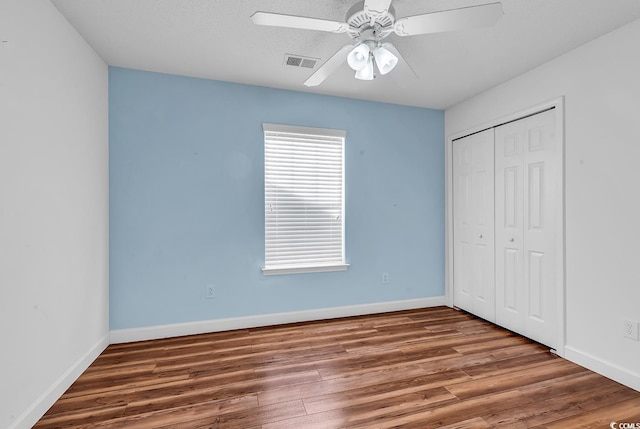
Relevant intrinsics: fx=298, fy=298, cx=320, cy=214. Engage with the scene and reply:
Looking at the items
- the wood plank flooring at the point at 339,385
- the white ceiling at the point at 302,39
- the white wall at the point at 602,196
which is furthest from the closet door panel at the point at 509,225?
the white ceiling at the point at 302,39

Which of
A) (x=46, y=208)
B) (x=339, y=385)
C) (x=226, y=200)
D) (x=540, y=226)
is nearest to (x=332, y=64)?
(x=226, y=200)

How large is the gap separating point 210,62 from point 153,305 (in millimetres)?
2343

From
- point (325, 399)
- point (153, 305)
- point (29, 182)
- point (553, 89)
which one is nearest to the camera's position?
point (29, 182)

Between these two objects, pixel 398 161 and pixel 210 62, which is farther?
pixel 398 161

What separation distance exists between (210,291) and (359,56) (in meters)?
2.53

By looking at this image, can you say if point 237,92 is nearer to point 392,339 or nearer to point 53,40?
point 53,40

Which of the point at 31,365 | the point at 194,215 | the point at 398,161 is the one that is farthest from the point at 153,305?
the point at 398,161

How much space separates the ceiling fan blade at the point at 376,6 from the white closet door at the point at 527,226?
206 cm

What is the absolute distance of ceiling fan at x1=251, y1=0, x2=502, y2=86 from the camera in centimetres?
147

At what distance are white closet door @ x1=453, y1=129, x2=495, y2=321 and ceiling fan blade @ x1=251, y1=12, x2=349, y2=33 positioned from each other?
235cm

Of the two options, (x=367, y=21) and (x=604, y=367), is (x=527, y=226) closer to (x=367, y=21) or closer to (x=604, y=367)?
(x=604, y=367)

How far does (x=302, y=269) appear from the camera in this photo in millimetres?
3309

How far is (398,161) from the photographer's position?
148 inches

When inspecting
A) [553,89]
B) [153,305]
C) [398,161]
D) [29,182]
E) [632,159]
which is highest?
[553,89]
